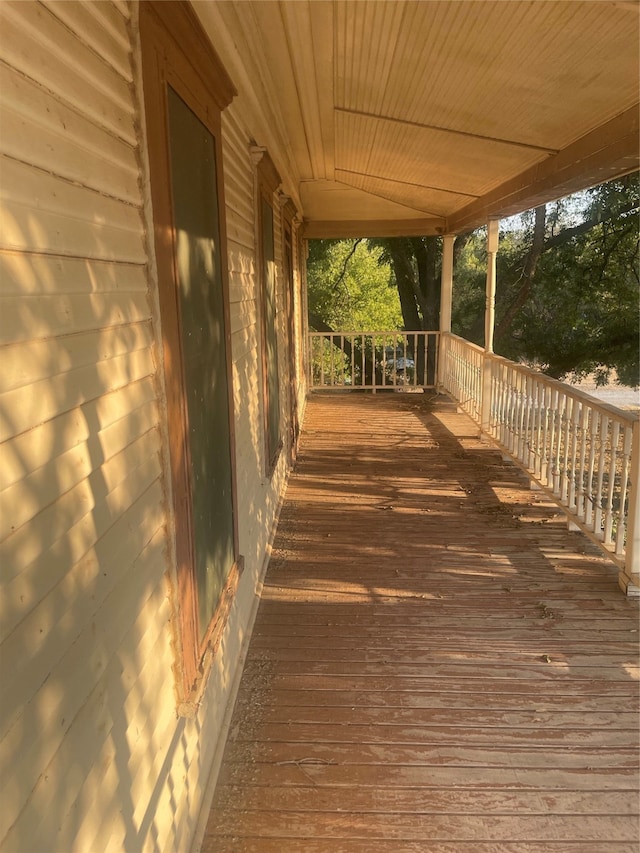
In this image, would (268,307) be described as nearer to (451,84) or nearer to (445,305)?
(451,84)

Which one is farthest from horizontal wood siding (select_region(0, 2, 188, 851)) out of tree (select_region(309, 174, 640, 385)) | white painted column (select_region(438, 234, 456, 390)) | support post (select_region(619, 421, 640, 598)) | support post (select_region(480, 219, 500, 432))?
tree (select_region(309, 174, 640, 385))

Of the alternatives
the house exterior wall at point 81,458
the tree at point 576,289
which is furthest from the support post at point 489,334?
the tree at point 576,289

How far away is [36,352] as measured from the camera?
102 cm

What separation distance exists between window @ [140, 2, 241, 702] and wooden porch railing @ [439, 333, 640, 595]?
239 centimetres

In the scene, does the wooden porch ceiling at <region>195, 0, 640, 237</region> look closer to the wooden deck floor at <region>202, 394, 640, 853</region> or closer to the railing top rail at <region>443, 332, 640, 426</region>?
the railing top rail at <region>443, 332, 640, 426</region>

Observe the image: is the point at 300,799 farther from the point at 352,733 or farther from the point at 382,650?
the point at 382,650

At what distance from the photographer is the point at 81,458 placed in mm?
1192

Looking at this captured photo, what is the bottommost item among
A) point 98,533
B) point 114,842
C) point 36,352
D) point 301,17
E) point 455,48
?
point 114,842

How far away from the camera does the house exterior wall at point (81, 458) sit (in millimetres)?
953

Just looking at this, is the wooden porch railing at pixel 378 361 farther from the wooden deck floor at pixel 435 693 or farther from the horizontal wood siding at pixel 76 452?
the horizontal wood siding at pixel 76 452

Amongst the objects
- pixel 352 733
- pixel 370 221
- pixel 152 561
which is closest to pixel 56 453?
pixel 152 561

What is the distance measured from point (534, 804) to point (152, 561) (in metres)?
1.69

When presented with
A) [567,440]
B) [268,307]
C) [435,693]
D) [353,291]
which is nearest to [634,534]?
[567,440]

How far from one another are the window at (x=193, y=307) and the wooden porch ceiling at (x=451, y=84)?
571 mm
